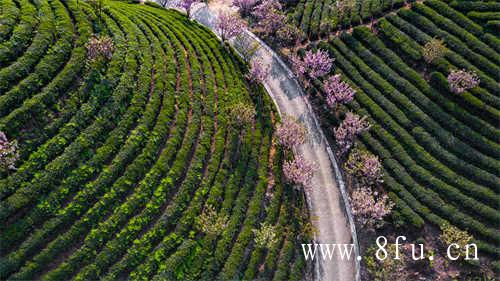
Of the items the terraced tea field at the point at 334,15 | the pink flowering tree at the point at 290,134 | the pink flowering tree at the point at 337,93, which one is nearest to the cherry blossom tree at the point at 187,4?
the terraced tea field at the point at 334,15

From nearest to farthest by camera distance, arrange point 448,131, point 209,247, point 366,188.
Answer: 1. point 209,247
2. point 366,188
3. point 448,131

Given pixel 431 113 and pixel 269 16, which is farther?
pixel 269 16

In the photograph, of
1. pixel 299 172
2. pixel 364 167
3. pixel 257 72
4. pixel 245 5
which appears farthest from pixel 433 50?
pixel 245 5

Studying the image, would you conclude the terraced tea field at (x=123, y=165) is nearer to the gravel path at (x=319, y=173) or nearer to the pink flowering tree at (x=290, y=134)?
the pink flowering tree at (x=290, y=134)

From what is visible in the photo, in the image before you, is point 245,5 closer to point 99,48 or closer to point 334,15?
point 334,15

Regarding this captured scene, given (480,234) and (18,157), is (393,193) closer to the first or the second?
(480,234)

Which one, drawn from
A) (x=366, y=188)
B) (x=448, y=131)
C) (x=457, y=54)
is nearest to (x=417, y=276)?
(x=366, y=188)
